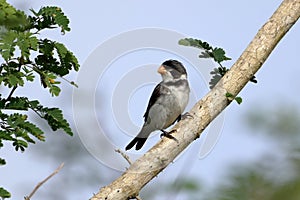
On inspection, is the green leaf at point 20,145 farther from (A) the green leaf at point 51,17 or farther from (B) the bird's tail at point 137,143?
(B) the bird's tail at point 137,143

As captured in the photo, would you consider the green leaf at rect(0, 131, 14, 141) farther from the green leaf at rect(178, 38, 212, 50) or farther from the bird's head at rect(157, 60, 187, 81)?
the bird's head at rect(157, 60, 187, 81)

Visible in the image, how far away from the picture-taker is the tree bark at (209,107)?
3207 mm

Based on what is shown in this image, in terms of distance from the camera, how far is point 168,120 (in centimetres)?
453

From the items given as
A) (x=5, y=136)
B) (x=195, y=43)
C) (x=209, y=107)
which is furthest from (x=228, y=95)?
(x=5, y=136)

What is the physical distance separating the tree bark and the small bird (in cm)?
66

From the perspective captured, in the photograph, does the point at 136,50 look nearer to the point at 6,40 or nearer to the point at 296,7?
the point at 6,40

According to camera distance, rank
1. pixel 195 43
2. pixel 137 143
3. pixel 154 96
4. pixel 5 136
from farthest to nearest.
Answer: pixel 154 96, pixel 137 143, pixel 195 43, pixel 5 136

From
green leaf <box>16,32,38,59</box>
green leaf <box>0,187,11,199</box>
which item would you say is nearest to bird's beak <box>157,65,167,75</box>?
Result: green leaf <box>16,32,38,59</box>

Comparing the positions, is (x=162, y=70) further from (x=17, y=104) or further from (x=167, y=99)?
(x=17, y=104)

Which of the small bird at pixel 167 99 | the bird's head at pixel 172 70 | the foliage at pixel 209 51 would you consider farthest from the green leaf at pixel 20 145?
the bird's head at pixel 172 70

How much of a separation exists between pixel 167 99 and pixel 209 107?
1208mm

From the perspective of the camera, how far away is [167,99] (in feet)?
15.5

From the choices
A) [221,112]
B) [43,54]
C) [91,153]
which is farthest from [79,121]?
[221,112]

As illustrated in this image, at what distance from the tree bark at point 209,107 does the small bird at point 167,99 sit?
2.17ft
